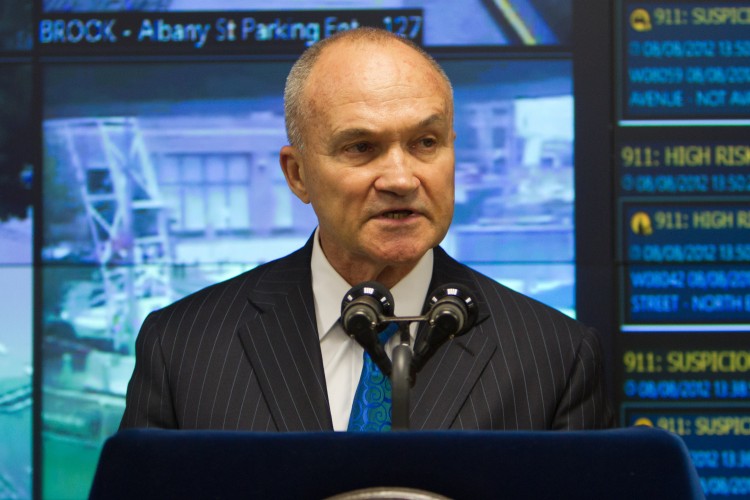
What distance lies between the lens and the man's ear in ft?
6.93

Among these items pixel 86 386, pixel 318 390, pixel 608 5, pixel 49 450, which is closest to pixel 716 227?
pixel 608 5

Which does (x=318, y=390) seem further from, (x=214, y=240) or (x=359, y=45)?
(x=214, y=240)

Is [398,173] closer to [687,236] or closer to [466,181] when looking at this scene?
[466,181]

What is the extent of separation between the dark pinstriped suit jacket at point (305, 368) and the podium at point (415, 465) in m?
0.75

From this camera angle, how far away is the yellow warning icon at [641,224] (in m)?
2.94

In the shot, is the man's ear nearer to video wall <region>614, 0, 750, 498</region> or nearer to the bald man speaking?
the bald man speaking

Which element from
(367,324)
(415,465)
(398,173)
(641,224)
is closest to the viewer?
(415,465)

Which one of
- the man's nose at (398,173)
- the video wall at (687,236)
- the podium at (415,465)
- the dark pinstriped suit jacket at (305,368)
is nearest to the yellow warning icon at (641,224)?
the video wall at (687,236)

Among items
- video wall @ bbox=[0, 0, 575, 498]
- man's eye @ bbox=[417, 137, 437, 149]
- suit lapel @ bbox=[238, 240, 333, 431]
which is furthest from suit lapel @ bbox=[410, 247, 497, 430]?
video wall @ bbox=[0, 0, 575, 498]

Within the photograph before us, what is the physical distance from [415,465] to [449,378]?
33.9 inches

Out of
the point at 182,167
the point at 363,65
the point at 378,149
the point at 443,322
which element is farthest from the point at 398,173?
the point at 182,167

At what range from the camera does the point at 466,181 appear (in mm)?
2955

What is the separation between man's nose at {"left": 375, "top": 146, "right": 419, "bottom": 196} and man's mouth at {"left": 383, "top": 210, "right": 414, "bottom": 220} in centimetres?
4

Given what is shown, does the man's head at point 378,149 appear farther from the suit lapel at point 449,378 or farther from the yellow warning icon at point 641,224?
the yellow warning icon at point 641,224
